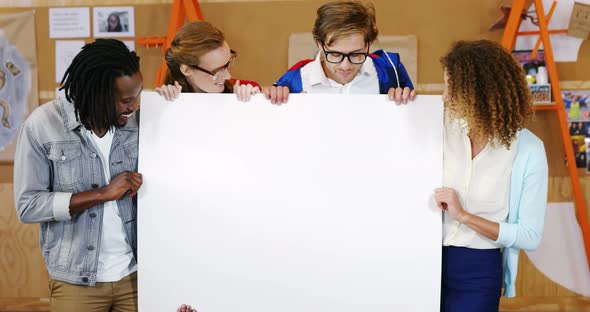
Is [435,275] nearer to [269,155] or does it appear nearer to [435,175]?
[435,175]

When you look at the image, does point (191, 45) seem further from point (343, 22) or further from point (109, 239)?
point (109, 239)

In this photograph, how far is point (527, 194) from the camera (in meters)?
1.62

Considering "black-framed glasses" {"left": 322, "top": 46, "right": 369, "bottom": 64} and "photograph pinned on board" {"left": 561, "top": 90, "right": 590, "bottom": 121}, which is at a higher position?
"black-framed glasses" {"left": 322, "top": 46, "right": 369, "bottom": 64}

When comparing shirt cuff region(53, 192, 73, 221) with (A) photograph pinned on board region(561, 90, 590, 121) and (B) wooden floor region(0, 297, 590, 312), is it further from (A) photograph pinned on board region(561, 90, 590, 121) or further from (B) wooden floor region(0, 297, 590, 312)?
(A) photograph pinned on board region(561, 90, 590, 121)

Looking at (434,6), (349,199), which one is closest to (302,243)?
(349,199)

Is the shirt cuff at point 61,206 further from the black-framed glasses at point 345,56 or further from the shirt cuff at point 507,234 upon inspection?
the shirt cuff at point 507,234

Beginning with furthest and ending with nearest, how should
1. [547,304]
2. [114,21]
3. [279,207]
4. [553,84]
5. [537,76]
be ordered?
1. [114,21]
2. [547,304]
3. [537,76]
4. [553,84]
5. [279,207]

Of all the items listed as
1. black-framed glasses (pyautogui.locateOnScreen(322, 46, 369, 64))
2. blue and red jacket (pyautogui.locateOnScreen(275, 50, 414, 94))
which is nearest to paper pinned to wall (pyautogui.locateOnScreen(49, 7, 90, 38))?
blue and red jacket (pyautogui.locateOnScreen(275, 50, 414, 94))

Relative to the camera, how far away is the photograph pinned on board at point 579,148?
334 cm

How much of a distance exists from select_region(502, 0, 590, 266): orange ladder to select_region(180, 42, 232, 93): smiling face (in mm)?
1763

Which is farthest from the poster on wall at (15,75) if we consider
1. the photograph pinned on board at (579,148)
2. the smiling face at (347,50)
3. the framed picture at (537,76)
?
the photograph pinned on board at (579,148)

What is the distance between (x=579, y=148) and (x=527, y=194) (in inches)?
78.8

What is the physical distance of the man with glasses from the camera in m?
1.83

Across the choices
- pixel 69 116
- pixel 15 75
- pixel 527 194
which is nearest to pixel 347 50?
pixel 527 194
